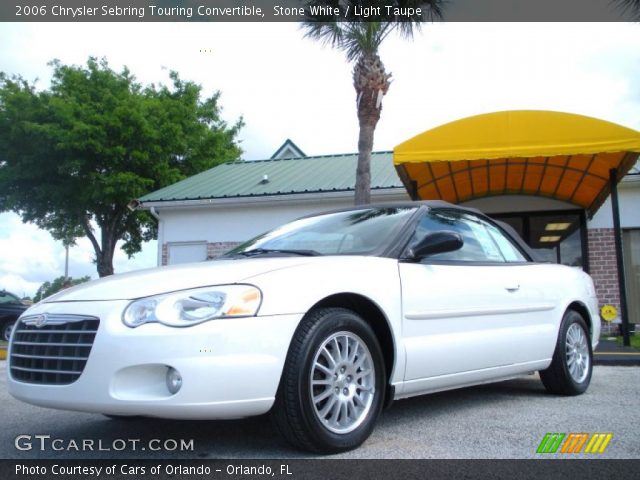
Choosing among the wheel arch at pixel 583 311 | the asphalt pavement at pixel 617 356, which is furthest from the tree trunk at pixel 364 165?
the wheel arch at pixel 583 311

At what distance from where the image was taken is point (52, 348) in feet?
10.6

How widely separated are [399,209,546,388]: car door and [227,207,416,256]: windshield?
212 mm

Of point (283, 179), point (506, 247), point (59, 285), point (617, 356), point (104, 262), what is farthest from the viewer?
point (59, 285)

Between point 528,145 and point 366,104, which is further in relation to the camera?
point 366,104

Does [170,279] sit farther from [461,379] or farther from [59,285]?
[59,285]

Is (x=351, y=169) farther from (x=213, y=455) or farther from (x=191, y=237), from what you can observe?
(x=213, y=455)

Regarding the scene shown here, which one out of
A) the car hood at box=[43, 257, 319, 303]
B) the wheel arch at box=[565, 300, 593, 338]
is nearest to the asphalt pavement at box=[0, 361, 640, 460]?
the wheel arch at box=[565, 300, 593, 338]

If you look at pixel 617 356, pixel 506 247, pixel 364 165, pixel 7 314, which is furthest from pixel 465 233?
pixel 7 314

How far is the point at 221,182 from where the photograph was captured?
1645 cm

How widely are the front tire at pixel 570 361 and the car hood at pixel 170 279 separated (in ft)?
8.36

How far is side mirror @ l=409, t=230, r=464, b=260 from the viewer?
154 inches

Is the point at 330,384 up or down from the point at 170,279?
down

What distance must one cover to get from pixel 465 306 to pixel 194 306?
1.91 m

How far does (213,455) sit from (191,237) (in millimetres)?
12195
